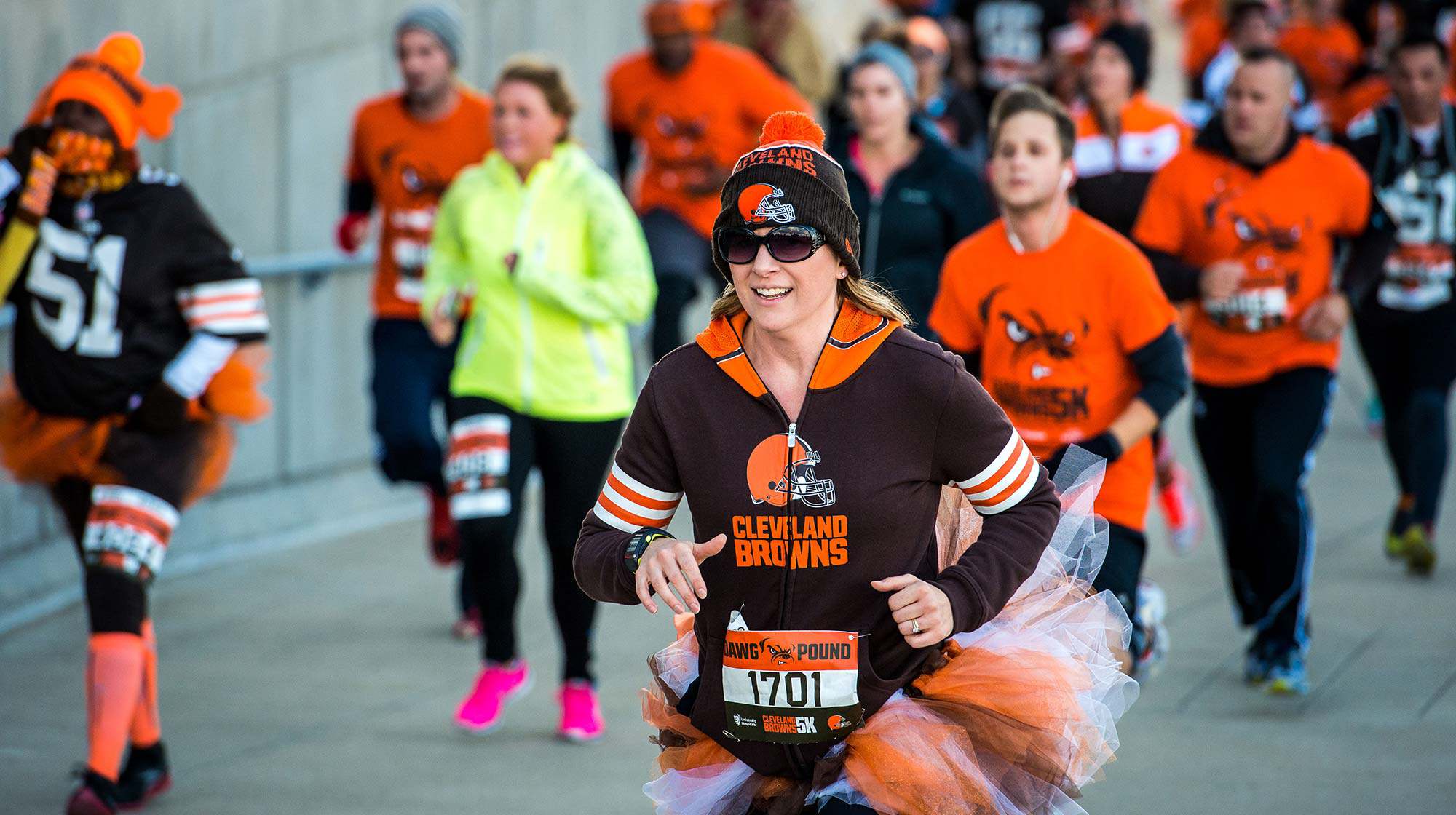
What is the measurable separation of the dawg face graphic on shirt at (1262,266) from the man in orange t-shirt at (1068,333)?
54.2 inches

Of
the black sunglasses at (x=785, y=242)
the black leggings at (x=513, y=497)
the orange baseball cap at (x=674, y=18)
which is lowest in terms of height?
the black leggings at (x=513, y=497)

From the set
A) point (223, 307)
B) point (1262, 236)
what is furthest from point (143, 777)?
point (1262, 236)

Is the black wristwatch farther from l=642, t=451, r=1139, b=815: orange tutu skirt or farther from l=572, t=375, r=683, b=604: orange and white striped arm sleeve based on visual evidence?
l=642, t=451, r=1139, b=815: orange tutu skirt

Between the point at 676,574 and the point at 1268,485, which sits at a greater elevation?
the point at 676,574

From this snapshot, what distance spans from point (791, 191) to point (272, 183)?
670cm

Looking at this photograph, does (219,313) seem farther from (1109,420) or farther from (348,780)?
(1109,420)

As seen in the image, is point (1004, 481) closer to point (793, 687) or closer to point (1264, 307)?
point (793, 687)

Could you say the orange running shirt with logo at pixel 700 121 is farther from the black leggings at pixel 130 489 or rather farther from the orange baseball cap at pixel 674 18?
the black leggings at pixel 130 489

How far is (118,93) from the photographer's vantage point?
5.67 meters

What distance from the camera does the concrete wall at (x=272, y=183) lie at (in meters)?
8.16

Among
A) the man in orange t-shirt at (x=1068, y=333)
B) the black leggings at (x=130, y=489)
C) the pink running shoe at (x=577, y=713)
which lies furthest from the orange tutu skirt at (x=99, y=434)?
the man in orange t-shirt at (x=1068, y=333)

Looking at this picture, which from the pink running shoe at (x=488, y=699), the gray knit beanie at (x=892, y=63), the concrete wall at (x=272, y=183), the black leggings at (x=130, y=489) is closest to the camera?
the black leggings at (x=130, y=489)

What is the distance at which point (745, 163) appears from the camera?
3.60 meters

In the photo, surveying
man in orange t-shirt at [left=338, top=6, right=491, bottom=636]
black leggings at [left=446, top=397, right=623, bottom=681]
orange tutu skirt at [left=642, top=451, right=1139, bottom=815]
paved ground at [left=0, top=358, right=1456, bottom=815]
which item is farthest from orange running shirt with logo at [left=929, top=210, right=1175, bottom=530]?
man in orange t-shirt at [left=338, top=6, right=491, bottom=636]
